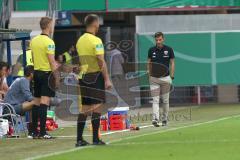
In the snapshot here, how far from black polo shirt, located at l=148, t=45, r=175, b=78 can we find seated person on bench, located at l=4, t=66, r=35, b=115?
272cm

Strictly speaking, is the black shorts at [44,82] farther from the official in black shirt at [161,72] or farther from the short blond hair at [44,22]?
the official in black shirt at [161,72]

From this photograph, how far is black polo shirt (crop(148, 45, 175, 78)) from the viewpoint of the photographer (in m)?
17.7

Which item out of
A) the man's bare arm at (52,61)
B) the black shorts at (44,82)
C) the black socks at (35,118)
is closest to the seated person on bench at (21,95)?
the black socks at (35,118)

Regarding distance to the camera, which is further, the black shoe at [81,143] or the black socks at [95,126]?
the black socks at [95,126]

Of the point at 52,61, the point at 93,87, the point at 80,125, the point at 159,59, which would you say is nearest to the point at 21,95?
the point at 52,61

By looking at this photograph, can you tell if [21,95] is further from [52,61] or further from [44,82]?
[52,61]

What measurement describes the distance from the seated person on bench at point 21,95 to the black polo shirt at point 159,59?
272 centimetres

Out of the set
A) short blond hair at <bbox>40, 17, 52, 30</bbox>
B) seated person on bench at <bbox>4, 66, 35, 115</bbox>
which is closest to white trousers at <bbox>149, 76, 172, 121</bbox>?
seated person on bench at <bbox>4, 66, 35, 115</bbox>

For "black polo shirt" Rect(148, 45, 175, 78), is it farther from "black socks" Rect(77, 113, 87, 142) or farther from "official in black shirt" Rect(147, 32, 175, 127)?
"black socks" Rect(77, 113, 87, 142)

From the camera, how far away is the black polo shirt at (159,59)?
58.0 ft

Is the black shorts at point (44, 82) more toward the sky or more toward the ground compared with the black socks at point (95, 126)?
more toward the sky

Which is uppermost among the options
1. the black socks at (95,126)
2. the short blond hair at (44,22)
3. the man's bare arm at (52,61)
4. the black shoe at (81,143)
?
the short blond hair at (44,22)

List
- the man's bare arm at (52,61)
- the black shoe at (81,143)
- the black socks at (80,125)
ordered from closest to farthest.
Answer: the black shoe at (81,143)
the black socks at (80,125)
the man's bare arm at (52,61)

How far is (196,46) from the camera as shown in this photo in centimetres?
2416
